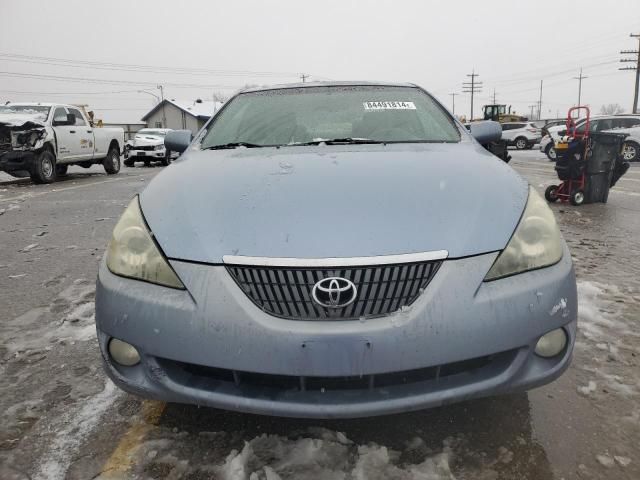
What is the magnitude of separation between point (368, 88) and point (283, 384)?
2.16 meters

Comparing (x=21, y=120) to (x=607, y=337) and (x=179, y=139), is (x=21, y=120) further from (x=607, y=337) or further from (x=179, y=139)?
(x=607, y=337)

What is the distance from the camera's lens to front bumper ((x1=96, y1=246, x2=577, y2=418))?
1.38 m

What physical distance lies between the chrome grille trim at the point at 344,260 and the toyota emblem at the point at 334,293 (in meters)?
0.06

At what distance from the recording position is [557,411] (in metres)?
1.90

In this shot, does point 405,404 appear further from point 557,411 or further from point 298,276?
point 557,411

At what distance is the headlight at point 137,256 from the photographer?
61.4 inches

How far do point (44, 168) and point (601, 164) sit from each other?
429 inches

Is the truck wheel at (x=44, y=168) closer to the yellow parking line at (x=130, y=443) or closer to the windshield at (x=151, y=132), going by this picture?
the windshield at (x=151, y=132)

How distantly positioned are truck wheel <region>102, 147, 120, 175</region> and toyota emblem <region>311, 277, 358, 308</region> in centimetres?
1400

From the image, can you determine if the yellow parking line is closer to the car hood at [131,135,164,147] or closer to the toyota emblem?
the toyota emblem

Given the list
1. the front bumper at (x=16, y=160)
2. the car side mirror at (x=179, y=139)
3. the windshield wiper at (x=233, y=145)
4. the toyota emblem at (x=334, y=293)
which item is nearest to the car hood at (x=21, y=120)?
the front bumper at (x=16, y=160)

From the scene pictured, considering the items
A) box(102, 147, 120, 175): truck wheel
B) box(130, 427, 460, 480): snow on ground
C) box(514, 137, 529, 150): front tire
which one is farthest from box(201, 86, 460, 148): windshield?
box(514, 137, 529, 150): front tire

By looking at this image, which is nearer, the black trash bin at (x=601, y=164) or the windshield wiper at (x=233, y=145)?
the windshield wiper at (x=233, y=145)

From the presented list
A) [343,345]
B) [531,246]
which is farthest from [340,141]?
[343,345]
